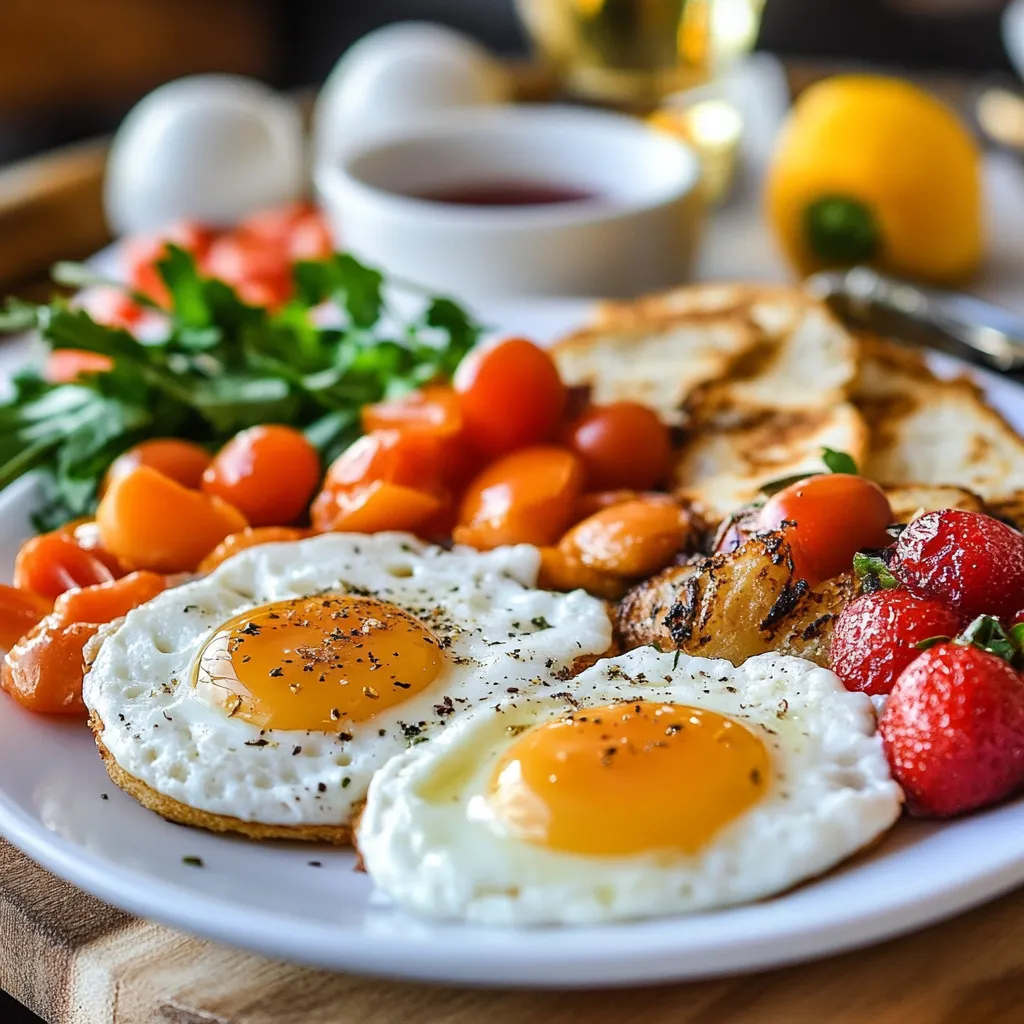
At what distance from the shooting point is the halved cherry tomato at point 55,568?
8.14 feet

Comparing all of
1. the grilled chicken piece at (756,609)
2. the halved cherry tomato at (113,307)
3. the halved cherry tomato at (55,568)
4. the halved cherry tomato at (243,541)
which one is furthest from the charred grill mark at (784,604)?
the halved cherry tomato at (113,307)

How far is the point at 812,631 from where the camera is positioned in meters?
2.09

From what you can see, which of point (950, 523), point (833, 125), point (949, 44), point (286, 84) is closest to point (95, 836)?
point (950, 523)

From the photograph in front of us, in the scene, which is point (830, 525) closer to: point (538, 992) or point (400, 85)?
point (538, 992)

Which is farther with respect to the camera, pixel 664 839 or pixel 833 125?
pixel 833 125

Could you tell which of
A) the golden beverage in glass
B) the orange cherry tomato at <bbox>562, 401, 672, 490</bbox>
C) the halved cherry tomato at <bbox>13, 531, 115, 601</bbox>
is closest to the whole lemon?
the golden beverage in glass

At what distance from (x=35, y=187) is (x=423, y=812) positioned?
11.9ft

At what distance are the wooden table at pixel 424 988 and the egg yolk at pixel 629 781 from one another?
22 cm

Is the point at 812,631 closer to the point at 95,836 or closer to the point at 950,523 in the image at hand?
the point at 950,523

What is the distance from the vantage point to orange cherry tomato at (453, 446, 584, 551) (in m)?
2.64

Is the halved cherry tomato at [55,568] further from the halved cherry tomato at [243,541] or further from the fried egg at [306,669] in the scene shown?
the fried egg at [306,669]

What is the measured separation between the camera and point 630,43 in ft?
15.4

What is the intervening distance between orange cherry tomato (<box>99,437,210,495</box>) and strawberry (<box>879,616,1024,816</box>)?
5.45ft

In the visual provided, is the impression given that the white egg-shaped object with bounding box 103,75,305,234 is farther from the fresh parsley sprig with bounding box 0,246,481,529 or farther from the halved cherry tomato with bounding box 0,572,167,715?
the halved cherry tomato with bounding box 0,572,167,715
